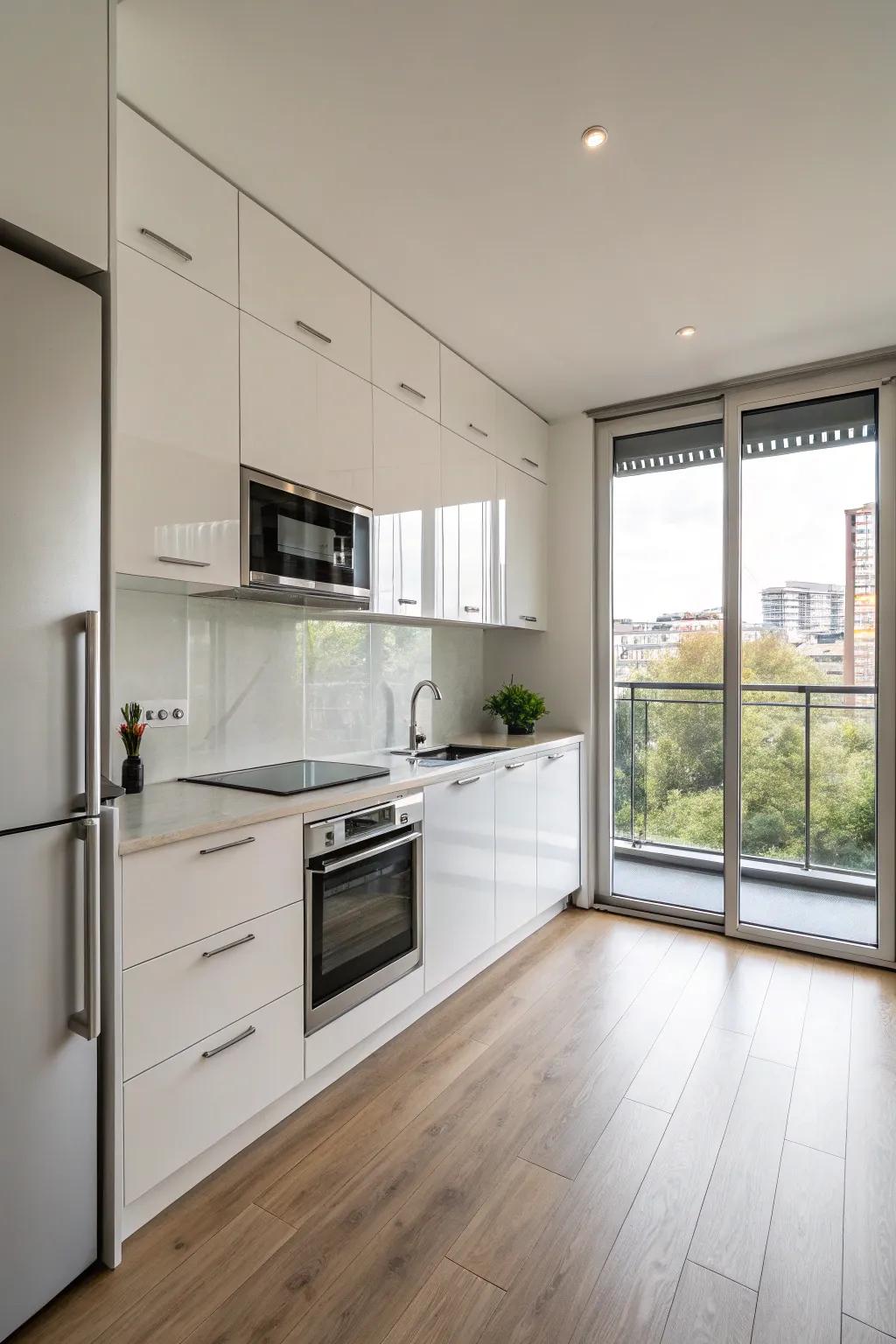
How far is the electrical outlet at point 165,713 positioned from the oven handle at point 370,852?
679 millimetres

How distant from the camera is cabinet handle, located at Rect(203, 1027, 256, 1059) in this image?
167 cm

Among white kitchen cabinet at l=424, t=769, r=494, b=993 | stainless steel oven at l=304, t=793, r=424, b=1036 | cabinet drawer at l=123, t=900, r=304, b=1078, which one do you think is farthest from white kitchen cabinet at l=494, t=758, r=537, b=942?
cabinet drawer at l=123, t=900, r=304, b=1078

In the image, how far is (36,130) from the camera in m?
1.33

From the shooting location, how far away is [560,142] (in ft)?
6.09

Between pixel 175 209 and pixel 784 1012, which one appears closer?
pixel 175 209

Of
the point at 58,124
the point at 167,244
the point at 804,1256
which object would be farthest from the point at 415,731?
the point at 58,124

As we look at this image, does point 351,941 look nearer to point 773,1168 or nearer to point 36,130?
point 773,1168

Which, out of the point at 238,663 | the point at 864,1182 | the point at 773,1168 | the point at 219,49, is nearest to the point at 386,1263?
the point at 773,1168

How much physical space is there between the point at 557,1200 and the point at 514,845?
1.48m

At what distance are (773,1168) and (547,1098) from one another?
2.02ft

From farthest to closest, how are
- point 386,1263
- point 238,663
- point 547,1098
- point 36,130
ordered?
1. point 238,663
2. point 547,1098
3. point 386,1263
4. point 36,130

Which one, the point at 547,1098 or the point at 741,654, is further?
the point at 741,654

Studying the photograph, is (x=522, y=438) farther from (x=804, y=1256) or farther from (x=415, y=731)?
(x=804, y=1256)

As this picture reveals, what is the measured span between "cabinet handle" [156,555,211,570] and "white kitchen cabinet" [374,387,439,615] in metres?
0.79
